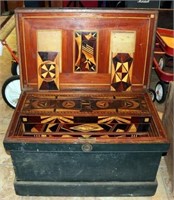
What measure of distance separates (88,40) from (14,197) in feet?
3.15

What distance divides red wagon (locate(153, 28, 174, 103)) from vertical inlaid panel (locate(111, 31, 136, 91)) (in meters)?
0.64

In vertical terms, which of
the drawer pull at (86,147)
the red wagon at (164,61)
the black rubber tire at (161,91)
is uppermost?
the red wagon at (164,61)

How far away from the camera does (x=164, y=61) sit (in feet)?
8.14

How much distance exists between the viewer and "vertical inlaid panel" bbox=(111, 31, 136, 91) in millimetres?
1603

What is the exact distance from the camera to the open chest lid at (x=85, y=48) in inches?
61.4

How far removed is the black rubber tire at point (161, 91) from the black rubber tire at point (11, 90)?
1150 millimetres

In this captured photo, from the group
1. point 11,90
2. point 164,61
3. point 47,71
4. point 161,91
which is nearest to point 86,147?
point 47,71

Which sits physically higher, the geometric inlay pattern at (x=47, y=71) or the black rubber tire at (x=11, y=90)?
the geometric inlay pattern at (x=47, y=71)

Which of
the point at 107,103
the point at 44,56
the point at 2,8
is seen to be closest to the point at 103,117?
the point at 107,103

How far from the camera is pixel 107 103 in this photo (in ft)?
5.26

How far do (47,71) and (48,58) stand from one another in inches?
3.0

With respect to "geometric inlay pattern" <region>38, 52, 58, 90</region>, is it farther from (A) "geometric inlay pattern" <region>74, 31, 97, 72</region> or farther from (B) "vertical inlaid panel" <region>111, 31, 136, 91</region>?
(B) "vertical inlaid panel" <region>111, 31, 136, 91</region>

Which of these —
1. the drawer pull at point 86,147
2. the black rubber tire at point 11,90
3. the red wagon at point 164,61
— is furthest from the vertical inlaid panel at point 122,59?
the black rubber tire at point 11,90

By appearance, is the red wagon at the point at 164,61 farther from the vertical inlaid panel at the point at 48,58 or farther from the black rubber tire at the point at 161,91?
the vertical inlaid panel at the point at 48,58
